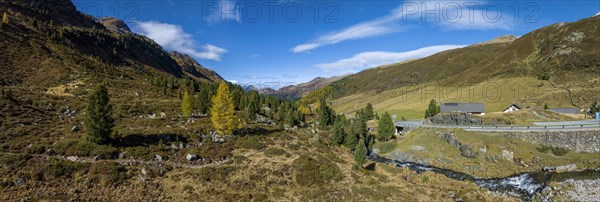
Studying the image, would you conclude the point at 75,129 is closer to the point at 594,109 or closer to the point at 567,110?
the point at 567,110

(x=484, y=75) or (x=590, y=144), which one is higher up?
(x=484, y=75)

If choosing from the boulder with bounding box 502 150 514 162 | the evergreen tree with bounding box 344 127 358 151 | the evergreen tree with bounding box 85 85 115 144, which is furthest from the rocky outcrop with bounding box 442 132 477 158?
the evergreen tree with bounding box 85 85 115 144

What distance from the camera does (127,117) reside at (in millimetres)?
64938

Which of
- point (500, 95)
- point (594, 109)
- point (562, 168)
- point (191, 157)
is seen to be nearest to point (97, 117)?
point (191, 157)

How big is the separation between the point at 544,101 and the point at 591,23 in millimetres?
111499

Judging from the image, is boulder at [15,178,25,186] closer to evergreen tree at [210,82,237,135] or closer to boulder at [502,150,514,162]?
evergreen tree at [210,82,237,135]

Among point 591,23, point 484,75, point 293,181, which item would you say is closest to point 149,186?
point 293,181

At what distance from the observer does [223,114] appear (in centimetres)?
5953

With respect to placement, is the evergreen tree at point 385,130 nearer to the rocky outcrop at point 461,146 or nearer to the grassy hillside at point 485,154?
the grassy hillside at point 485,154

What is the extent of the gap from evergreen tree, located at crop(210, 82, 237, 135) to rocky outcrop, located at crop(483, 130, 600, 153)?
5432 cm

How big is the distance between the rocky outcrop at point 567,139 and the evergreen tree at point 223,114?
178 feet

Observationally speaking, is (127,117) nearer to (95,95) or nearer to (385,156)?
(95,95)

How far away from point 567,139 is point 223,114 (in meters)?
62.4

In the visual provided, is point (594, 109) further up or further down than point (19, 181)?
further up
